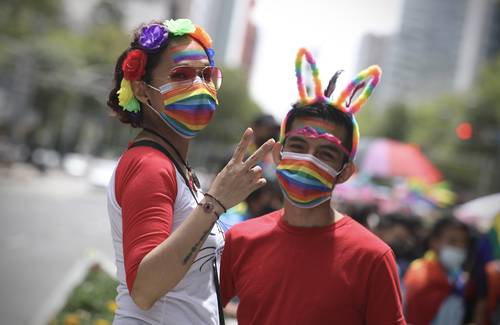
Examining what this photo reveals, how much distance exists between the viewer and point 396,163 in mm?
17906

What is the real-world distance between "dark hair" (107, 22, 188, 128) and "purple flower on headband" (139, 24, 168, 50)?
0.02 m

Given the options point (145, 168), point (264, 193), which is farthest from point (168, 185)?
point (264, 193)

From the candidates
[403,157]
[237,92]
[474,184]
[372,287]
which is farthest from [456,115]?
[372,287]

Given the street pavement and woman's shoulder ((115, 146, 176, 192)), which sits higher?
woman's shoulder ((115, 146, 176, 192))

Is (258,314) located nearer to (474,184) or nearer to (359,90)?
(359,90)

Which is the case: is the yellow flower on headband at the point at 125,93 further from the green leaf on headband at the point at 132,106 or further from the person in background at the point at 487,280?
the person in background at the point at 487,280

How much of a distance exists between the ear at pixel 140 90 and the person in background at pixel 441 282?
295 centimetres

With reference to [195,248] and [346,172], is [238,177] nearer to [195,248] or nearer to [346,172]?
[195,248]

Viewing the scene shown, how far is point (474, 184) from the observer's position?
59594mm

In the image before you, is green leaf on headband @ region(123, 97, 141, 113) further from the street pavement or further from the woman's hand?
the street pavement

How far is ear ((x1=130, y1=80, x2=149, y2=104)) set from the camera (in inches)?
86.0

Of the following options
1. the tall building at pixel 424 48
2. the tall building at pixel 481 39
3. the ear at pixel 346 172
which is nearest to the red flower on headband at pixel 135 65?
the ear at pixel 346 172

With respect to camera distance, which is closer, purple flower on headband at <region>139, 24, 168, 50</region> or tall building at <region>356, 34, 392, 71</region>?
purple flower on headband at <region>139, 24, 168, 50</region>

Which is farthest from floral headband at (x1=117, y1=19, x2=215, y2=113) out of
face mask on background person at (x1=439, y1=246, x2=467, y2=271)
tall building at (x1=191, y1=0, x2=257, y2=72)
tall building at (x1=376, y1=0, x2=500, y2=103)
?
tall building at (x1=376, y1=0, x2=500, y2=103)
